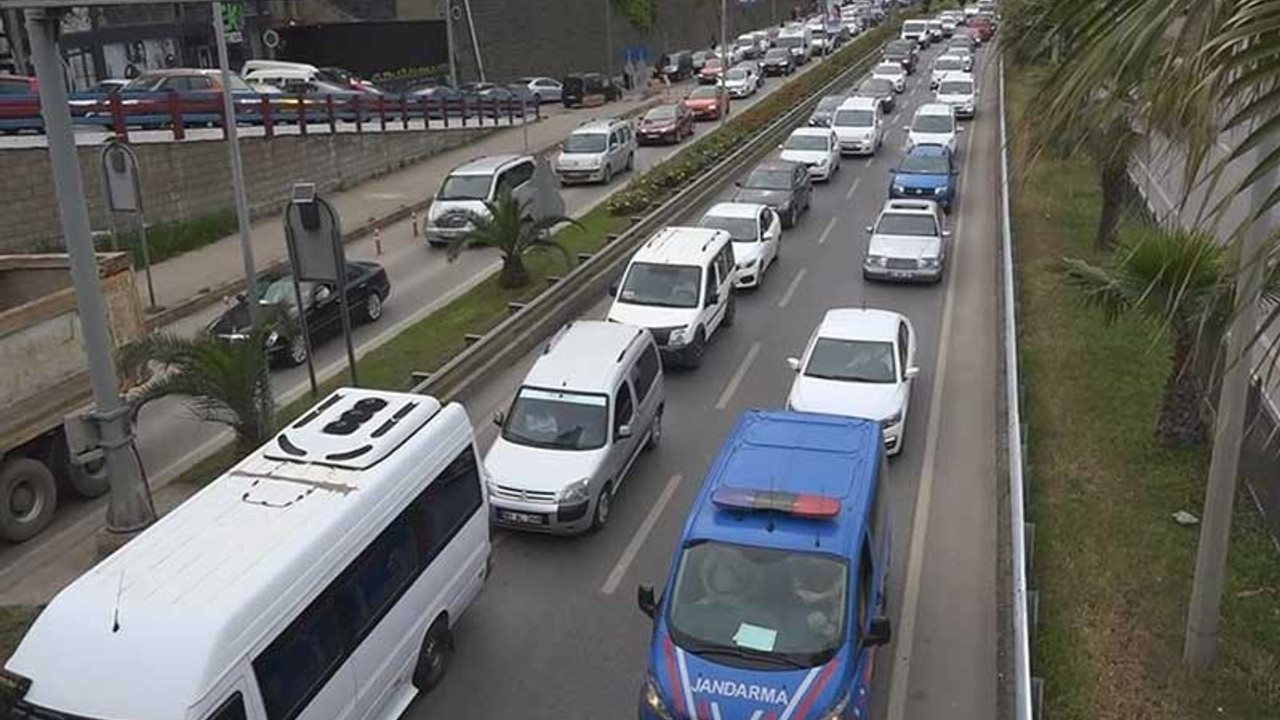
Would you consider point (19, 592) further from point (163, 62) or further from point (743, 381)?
point (163, 62)

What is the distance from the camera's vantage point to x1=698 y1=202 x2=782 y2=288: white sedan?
74.5 ft

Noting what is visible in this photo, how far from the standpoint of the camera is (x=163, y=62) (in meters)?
49.7

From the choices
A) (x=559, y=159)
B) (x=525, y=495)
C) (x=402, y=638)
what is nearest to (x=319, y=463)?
(x=402, y=638)

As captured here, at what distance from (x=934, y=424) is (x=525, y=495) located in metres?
Result: 6.54

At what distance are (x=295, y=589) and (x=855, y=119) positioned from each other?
3269 centimetres

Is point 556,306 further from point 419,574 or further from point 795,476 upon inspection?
point 419,574

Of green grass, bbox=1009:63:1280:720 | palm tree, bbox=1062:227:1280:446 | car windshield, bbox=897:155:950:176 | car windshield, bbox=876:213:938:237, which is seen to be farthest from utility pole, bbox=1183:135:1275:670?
car windshield, bbox=897:155:950:176

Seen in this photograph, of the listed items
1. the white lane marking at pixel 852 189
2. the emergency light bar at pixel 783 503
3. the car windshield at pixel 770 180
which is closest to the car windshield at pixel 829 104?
the white lane marking at pixel 852 189

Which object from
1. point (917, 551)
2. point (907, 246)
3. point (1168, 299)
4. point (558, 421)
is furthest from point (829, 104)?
point (1168, 299)

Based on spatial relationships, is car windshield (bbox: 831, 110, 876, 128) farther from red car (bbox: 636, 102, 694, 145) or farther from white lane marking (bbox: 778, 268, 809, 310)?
white lane marking (bbox: 778, 268, 809, 310)

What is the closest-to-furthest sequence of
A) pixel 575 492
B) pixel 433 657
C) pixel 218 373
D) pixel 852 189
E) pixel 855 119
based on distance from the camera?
1. pixel 433 657
2. pixel 575 492
3. pixel 218 373
4. pixel 852 189
5. pixel 855 119

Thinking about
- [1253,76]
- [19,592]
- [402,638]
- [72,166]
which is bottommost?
[19,592]

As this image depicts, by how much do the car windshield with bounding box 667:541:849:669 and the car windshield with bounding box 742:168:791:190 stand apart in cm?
1967

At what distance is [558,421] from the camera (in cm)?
1362
